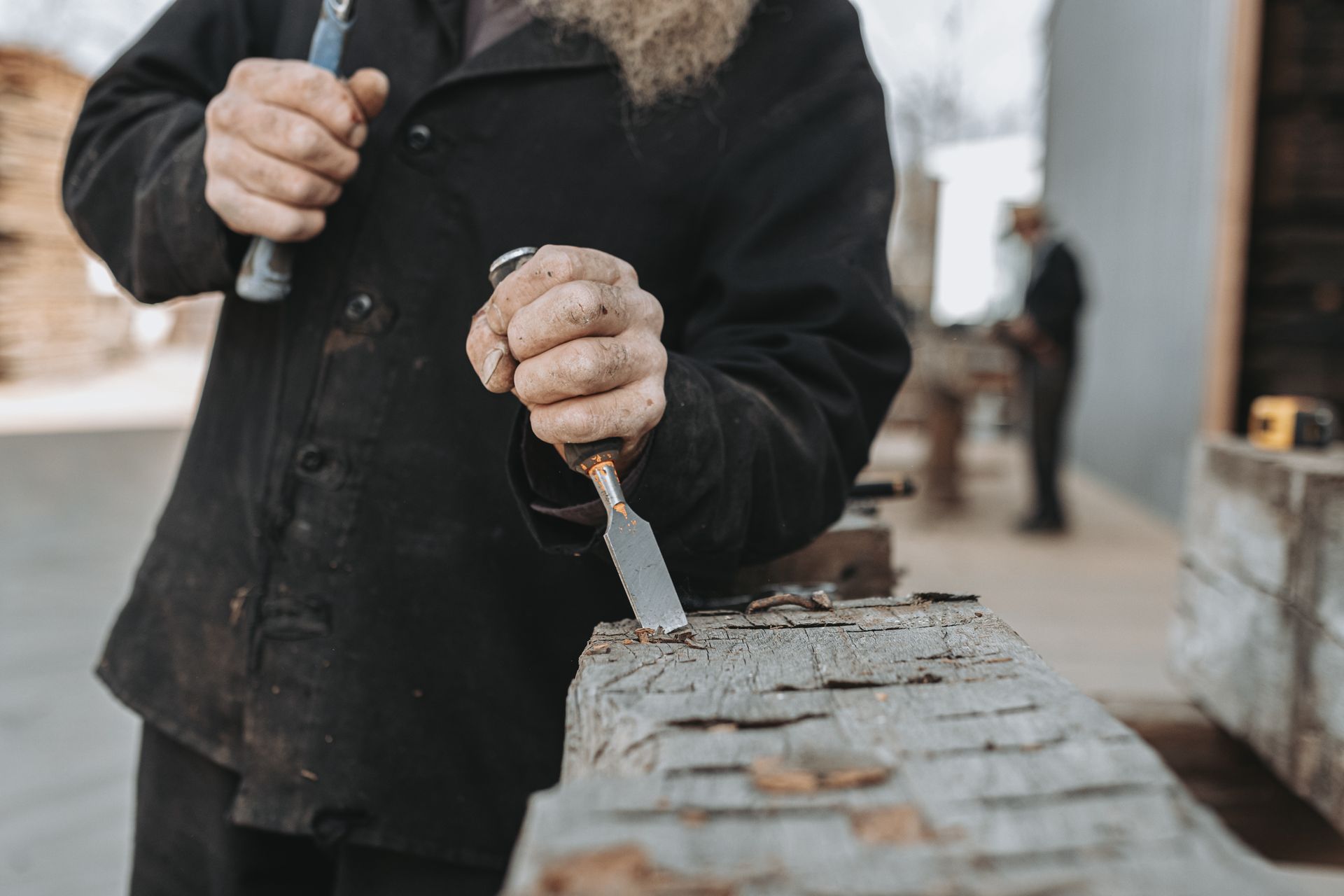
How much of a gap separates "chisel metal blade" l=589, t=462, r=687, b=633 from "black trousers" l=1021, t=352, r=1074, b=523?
5.41 m

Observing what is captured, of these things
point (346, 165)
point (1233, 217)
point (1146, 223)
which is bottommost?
point (346, 165)

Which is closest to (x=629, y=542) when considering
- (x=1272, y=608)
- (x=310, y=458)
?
(x=310, y=458)

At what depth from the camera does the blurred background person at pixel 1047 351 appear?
19.1 ft

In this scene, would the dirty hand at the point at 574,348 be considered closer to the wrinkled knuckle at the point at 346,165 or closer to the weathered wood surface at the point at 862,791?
the weathered wood surface at the point at 862,791

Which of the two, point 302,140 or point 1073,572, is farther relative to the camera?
point 1073,572

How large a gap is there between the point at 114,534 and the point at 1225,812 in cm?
498

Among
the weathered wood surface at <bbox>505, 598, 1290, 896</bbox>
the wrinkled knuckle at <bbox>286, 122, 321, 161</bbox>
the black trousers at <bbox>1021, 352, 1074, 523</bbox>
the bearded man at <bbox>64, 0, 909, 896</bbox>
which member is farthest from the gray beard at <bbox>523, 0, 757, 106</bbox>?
the black trousers at <bbox>1021, 352, 1074, 523</bbox>

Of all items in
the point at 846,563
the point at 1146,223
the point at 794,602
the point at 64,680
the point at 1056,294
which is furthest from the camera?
the point at 1146,223

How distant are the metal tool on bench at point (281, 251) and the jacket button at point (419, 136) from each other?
0.10 m

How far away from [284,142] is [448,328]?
25 cm

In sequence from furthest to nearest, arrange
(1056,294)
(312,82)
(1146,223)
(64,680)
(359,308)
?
(1146,223), (1056,294), (64,680), (359,308), (312,82)

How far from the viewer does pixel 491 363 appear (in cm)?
86

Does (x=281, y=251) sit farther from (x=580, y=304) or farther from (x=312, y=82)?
(x=580, y=304)

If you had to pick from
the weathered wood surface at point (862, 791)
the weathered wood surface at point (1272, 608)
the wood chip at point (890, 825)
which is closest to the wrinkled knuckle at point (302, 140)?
the weathered wood surface at point (862, 791)
